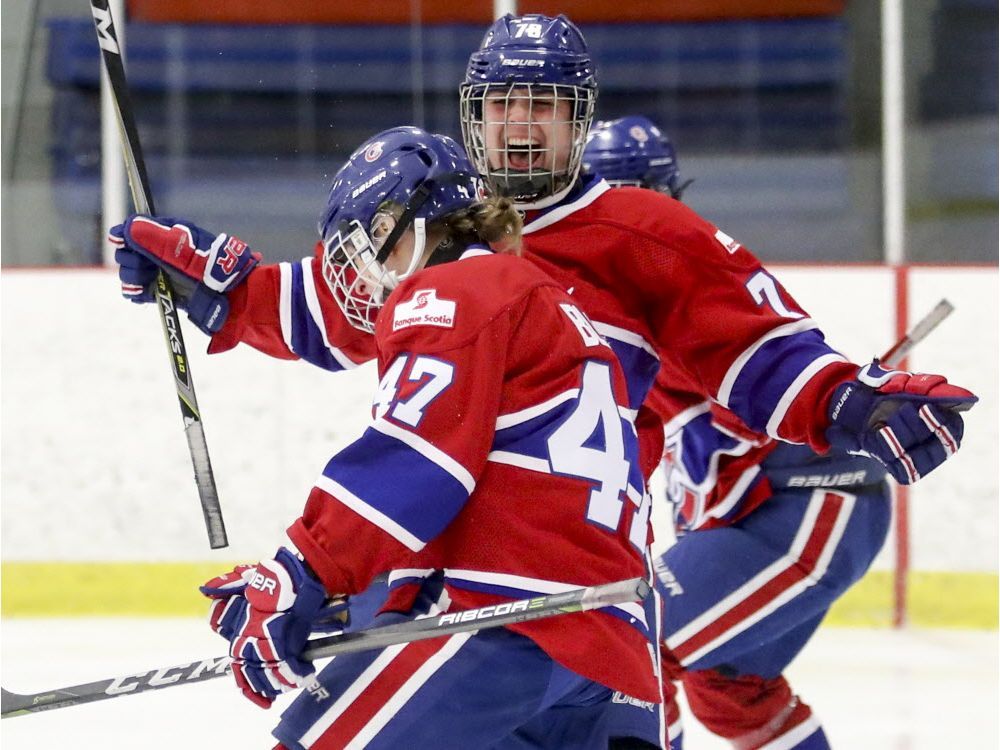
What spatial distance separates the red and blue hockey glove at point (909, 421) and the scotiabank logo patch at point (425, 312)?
663 mm

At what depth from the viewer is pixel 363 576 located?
1.53m

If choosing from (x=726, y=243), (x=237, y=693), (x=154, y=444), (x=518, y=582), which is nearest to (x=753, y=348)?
(x=726, y=243)

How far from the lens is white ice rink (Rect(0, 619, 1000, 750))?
338cm

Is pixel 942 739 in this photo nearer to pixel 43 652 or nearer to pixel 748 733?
pixel 748 733

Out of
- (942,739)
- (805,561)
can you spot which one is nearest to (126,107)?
(805,561)

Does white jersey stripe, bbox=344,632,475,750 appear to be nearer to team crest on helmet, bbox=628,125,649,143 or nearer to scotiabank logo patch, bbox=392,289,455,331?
scotiabank logo patch, bbox=392,289,455,331

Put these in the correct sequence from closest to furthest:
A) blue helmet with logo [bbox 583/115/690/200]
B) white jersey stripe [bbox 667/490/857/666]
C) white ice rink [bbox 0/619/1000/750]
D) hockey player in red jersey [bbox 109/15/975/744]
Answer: hockey player in red jersey [bbox 109/15/975/744]
white jersey stripe [bbox 667/490/857/666]
blue helmet with logo [bbox 583/115/690/200]
white ice rink [bbox 0/619/1000/750]

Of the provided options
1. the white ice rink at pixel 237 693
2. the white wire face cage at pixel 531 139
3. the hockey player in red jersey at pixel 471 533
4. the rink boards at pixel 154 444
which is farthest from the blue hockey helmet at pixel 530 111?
the rink boards at pixel 154 444

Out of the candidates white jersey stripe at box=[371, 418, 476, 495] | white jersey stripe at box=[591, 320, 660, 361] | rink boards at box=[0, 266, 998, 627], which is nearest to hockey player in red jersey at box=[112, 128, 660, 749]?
white jersey stripe at box=[371, 418, 476, 495]

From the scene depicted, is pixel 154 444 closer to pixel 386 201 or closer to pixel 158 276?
pixel 158 276

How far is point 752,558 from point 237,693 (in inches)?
64.9

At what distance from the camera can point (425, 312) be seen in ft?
5.08

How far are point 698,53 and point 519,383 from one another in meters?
3.93

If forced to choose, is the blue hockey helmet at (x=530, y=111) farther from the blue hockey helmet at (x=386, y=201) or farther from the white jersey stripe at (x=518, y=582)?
the white jersey stripe at (x=518, y=582)
